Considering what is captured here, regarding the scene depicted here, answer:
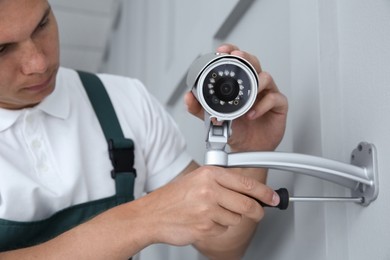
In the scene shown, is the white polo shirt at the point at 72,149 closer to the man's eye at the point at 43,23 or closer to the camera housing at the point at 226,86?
the man's eye at the point at 43,23

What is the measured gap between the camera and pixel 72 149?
0.83 m

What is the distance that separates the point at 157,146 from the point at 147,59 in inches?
27.4

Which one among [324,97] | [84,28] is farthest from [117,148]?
[84,28]

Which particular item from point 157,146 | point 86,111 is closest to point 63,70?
point 86,111

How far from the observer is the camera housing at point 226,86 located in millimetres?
533

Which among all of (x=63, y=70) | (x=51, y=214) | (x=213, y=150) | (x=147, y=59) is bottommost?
(x=51, y=214)

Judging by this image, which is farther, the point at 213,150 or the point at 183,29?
the point at 183,29

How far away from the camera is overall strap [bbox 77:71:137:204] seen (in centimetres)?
84

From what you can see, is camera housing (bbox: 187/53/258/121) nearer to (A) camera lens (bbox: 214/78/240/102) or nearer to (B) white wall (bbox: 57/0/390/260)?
(A) camera lens (bbox: 214/78/240/102)

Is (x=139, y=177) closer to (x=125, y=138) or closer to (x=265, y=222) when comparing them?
(x=125, y=138)

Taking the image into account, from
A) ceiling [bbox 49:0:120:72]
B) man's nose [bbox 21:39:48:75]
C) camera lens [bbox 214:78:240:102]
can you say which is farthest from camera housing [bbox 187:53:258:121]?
ceiling [bbox 49:0:120:72]

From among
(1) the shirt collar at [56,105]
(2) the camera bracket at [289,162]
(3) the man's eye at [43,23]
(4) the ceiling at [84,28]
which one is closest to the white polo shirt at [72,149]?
(1) the shirt collar at [56,105]

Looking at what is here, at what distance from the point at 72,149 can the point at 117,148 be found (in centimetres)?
7

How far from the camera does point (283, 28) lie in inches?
30.3
